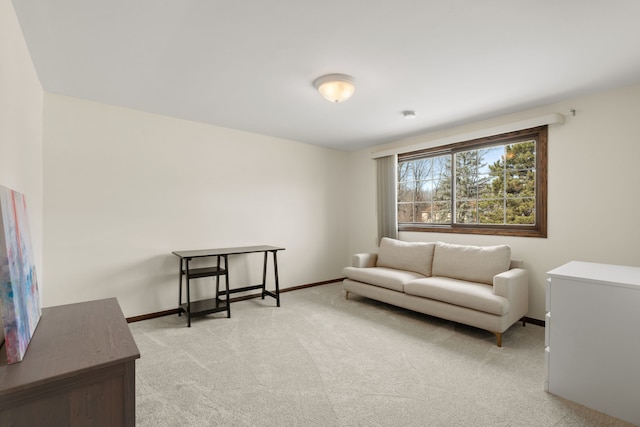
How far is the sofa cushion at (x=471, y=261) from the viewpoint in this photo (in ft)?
10.6

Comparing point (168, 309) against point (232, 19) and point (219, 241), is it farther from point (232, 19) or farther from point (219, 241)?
point (232, 19)

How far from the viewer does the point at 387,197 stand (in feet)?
15.8

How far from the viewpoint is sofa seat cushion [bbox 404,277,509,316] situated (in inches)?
107

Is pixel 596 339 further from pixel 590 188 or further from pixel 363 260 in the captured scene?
pixel 363 260

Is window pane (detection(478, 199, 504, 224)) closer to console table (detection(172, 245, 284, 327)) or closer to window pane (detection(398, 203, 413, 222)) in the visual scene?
window pane (detection(398, 203, 413, 222))

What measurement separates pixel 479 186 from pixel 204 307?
12.1 ft

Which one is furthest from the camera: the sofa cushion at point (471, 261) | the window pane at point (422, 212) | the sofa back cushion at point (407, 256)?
the window pane at point (422, 212)

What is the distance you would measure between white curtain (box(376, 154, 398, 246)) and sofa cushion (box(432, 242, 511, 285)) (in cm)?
98

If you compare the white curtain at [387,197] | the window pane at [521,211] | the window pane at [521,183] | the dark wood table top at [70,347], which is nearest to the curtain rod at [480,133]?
the white curtain at [387,197]

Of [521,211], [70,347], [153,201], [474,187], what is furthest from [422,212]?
[70,347]

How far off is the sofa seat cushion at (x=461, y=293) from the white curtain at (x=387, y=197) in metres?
1.37

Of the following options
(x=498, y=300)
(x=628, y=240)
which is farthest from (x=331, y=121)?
(x=628, y=240)

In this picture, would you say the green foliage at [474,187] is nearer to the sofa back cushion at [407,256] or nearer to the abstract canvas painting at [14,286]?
the sofa back cushion at [407,256]

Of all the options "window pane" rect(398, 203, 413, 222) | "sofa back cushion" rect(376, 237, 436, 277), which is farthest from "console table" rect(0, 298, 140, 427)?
"window pane" rect(398, 203, 413, 222)
